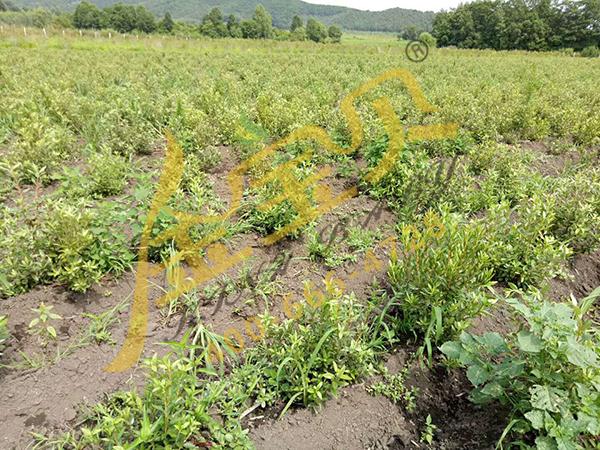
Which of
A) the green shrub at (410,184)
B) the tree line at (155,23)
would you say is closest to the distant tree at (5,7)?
the tree line at (155,23)

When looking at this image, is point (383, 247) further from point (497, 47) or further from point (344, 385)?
point (497, 47)

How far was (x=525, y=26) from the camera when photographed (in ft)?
164

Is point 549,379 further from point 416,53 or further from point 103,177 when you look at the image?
point 416,53

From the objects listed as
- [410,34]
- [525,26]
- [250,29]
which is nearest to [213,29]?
[250,29]

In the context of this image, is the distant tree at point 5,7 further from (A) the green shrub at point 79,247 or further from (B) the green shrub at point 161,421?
(B) the green shrub at point 161,421

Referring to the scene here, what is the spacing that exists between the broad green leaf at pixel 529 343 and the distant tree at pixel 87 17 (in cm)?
8238

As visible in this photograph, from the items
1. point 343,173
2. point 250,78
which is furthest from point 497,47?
point 343,173

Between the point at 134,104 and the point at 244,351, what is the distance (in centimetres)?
453

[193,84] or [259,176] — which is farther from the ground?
[193,84]

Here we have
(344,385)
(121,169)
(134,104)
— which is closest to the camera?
(344,385)

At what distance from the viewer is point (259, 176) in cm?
407

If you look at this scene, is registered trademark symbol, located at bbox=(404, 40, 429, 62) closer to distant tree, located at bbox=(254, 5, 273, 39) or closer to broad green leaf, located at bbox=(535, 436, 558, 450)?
broad green leaf, located at bbox=(535, 436, 558, 450)

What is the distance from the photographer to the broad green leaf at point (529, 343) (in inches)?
71.4

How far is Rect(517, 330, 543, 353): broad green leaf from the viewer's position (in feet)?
5.95
